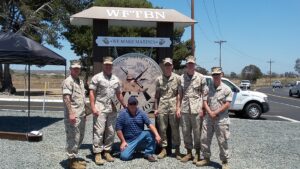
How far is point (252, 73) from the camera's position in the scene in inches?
5408

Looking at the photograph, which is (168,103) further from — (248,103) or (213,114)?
(248,103)

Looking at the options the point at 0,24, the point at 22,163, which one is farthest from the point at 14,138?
the point at 0,24

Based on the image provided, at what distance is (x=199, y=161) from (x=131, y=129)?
145 cm

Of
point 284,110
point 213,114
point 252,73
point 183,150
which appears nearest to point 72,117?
point 213,114

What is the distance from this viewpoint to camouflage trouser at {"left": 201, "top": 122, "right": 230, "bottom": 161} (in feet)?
25.5

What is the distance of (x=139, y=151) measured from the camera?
8.98 meters

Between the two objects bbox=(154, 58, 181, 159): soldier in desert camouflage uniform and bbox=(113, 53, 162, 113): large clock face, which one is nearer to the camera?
bbox=(154, 58, 181, 159): soldier in desert camouflage uniform

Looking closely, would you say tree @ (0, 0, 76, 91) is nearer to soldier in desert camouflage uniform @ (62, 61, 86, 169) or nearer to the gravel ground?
the gravel ground

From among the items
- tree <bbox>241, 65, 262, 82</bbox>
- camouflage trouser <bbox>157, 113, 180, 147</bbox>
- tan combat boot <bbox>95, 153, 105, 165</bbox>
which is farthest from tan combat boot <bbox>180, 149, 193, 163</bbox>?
tree <bbox>241, 65, 262, 82</bbox>

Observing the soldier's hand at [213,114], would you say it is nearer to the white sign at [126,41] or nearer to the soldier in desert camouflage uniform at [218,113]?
the soldier in desert camouflage uniform at [218,113]

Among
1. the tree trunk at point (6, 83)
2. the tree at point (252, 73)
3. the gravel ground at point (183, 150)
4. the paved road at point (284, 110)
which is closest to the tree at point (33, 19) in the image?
the tree trunk at point (6, 83)

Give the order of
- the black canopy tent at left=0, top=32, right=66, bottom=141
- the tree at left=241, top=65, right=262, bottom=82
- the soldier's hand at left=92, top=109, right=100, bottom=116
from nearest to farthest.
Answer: the soldier's hand at left=92, top=109, right=100, bottom=116, the black canopy tent at left=0, top=32, right=66, bottom=141, the tree at left=241, top=65, right=262, bottom=82

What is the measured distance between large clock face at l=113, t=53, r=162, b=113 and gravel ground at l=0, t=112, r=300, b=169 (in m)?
1.62

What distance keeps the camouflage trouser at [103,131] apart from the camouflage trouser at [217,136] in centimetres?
171
